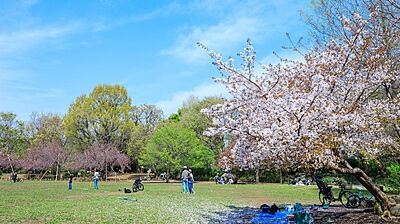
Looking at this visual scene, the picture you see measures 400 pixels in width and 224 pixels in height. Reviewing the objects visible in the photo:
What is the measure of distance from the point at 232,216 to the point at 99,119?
4078 centimetres

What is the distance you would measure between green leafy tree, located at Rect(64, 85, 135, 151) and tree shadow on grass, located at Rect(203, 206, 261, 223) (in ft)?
129

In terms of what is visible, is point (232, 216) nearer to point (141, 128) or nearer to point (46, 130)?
point (141, 128)

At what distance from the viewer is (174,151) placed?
38500 millimetres

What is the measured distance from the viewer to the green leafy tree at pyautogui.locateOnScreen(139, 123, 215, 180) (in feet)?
123

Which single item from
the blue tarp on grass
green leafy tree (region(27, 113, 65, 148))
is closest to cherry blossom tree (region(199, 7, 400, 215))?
the blue tarp on grass

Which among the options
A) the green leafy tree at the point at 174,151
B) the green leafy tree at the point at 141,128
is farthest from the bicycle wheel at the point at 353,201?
the green leafy tree at the point at 141,128

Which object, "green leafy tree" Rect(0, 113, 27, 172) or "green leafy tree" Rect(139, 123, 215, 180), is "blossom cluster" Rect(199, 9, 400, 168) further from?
"green leafy tree" Rect(0, 113, 27, 172)

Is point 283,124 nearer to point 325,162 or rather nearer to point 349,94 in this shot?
point 325,162

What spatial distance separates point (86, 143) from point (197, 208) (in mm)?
40485

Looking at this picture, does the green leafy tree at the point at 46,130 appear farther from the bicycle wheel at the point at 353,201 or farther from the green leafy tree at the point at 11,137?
the bicycle wheel at the point at 353,201

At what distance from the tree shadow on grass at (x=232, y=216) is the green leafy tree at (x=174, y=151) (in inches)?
995

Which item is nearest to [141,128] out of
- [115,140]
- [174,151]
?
[115,140]

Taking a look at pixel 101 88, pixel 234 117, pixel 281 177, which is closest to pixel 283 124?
pixel 234 117

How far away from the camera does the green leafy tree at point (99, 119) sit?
4700 centimetres
